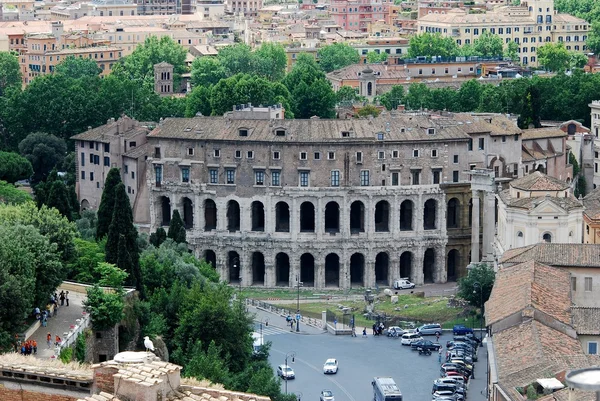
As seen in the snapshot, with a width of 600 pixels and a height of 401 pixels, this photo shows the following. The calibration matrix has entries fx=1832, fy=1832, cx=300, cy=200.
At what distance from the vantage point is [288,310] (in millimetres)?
117375

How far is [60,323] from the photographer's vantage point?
77062 mm

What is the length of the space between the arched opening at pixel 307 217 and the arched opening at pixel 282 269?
2.37 meters

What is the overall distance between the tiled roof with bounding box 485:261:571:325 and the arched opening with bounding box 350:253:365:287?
112 ft

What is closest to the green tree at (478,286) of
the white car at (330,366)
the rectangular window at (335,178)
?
the white car at (330,366)

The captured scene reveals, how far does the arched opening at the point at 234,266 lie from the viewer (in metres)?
130

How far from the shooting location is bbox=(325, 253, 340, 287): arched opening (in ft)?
426

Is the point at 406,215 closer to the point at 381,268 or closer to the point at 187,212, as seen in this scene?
the point at 381,268

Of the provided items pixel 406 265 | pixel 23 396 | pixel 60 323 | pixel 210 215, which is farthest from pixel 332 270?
pixel 23 396

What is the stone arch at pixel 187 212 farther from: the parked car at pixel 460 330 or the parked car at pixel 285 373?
the parked car at pixel 285 373

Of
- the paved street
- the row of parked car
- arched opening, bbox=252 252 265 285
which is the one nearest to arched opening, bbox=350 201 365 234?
arched opening, bbox=252 252 265 285

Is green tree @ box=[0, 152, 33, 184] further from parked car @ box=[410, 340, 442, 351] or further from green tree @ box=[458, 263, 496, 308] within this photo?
parked car @ box=[410, 340, 442, 351]

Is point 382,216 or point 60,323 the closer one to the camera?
point 60,323

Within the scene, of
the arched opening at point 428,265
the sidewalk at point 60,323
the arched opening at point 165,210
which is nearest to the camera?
the sidewalk at point 60,323

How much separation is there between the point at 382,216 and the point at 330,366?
32936 millimetres
